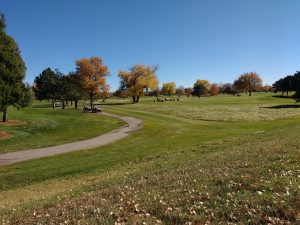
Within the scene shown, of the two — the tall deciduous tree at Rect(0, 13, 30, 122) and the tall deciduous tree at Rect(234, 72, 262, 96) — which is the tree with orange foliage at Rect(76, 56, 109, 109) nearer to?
the tall deciduous tree at Rect(0, 13, 30, 122)

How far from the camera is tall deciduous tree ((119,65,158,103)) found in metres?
116

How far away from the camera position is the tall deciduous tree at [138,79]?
116 metres

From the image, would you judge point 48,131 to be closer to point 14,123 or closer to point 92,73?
point 14,123

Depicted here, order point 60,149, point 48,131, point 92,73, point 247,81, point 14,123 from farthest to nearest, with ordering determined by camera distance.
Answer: point 247,81 → point 92,73 → point 14,123 → point 48,131 → point 60,149

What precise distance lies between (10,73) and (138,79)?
3115 inches

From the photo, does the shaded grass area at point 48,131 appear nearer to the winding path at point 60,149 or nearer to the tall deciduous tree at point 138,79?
the winding path at point 60,149

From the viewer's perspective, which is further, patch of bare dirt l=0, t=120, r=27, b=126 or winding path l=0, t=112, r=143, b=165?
patch of bare dirt l=0, t=120, r=27, b=126

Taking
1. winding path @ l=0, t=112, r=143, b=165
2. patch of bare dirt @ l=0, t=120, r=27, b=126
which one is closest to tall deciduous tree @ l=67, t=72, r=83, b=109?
patch of bare dirt @ l=0, t=120, r=27, b=126

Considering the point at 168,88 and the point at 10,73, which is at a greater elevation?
the point at 168,88

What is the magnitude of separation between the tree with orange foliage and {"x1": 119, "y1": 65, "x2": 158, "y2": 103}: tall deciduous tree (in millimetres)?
32473

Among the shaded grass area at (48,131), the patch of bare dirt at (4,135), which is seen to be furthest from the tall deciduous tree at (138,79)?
the patch of bare dirt at (4,135)

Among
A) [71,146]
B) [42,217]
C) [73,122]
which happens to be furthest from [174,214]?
[73,122]

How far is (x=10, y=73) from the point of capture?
3844cm

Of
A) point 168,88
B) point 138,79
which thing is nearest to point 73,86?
point 138,79
